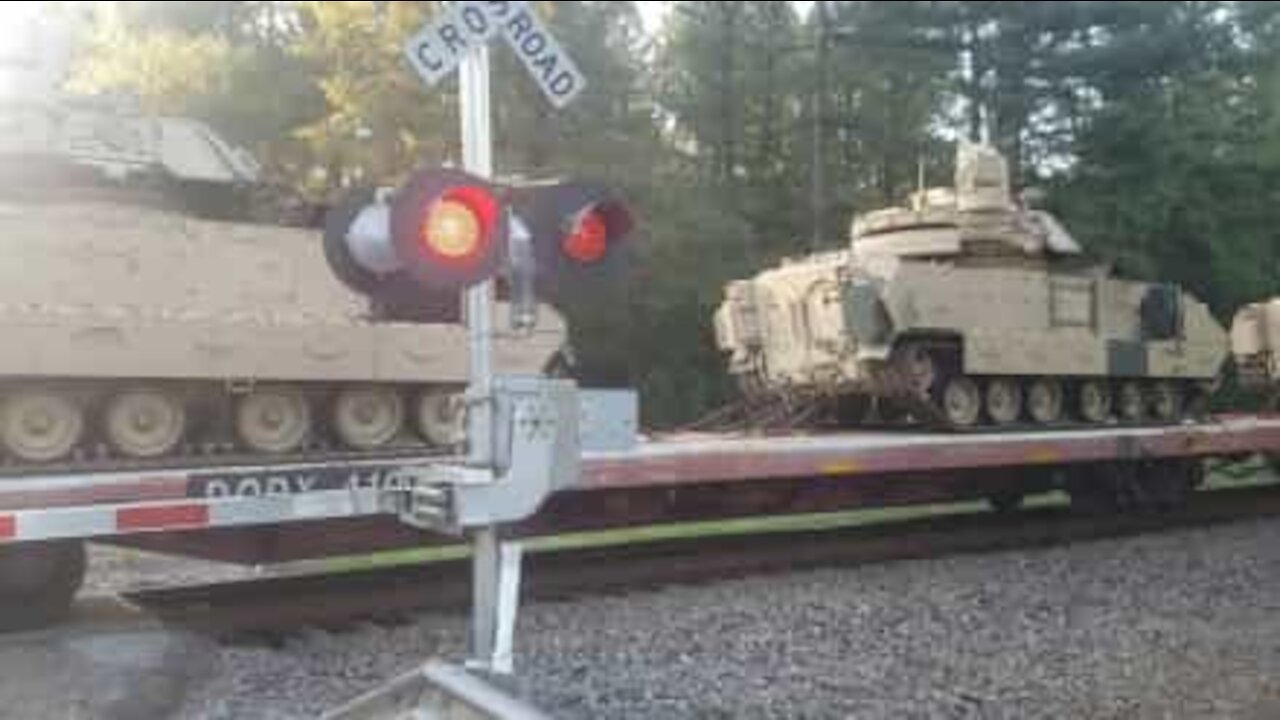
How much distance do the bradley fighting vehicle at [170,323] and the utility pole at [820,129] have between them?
23654 mm

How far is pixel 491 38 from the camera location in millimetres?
4977

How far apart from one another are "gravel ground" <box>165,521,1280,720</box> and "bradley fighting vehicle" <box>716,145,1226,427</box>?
521 centimetres

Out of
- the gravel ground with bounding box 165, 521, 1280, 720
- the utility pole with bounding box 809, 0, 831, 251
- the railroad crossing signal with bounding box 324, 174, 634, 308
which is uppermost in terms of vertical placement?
the utility pole with bounding box 809, 0, 831, 251

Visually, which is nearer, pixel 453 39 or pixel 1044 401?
pixel 453 39

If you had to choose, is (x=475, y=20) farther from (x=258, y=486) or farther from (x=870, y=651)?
(x=870, y=651)

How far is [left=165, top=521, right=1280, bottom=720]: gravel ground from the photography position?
21.9 feet

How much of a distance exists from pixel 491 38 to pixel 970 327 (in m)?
11.4

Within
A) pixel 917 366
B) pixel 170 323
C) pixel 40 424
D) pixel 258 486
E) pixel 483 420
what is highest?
pixel 170 323

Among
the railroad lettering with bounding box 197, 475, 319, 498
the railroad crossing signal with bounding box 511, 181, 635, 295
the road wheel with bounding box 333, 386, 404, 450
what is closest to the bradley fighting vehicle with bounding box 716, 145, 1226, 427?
the road wheel with bounding box 333, 386, 404, 450

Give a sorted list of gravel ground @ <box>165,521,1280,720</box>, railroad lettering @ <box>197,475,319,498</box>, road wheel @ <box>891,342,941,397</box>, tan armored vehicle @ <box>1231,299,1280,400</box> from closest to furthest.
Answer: gravel ground @ <box>165,521,1280,720</box> → railroad lettering @ <box>197,475,319,498</box> → road wheel @ <box>891,342,941,397</box> → tan armored vehicle @ <box>1231,299,1280,400</box>

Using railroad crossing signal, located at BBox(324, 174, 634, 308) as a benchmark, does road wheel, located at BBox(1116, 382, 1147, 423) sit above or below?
below

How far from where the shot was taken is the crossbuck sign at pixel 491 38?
Result: 195 inches

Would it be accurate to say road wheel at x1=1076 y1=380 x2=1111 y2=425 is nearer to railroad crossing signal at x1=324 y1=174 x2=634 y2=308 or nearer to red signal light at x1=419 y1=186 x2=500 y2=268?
railroad crossing signal at x1=324 y1=174 x2=634 y2=308

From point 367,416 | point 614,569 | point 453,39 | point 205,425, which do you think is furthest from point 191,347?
point 453,39
